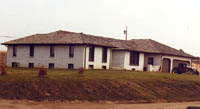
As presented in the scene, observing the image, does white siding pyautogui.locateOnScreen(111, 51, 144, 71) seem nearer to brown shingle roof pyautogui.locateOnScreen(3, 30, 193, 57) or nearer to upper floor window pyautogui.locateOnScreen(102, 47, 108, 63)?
brown shingle roof pyautogui.locateOnScreen(3, 30, 193, 57)

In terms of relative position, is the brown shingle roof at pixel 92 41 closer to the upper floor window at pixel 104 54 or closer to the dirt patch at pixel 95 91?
the upper floor window at pixel 104 54

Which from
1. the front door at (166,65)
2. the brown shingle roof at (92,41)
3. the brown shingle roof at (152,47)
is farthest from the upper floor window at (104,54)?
the front door at (166,65)

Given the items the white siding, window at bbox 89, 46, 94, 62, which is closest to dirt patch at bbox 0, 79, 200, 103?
window at bbox 89, 46, 94, 62

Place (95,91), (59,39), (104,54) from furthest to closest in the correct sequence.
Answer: (104,54) < (59,39) < (95,91)

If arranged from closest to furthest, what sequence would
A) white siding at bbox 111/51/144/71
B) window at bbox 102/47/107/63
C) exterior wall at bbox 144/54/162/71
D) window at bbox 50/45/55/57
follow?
window at bbox 50/45/55/57 < window at bbox 102/47/107/63 < white siding at bbox 111/51/144/71 < exterior wall at bbox 144/54/162/71

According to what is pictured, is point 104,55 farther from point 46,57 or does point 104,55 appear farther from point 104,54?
point 46,57

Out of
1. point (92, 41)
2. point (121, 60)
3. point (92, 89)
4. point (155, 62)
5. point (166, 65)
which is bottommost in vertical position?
point (92, 89)

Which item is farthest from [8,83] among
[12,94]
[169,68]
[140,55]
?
[169,68]

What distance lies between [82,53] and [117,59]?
7.78 m

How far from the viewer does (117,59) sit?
4419 cm

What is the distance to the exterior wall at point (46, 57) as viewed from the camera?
38.3 m

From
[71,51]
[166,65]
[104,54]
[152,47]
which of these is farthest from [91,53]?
[166,65]

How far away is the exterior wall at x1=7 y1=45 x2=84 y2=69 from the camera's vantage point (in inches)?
1510

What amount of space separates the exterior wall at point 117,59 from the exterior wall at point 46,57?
7456mm
